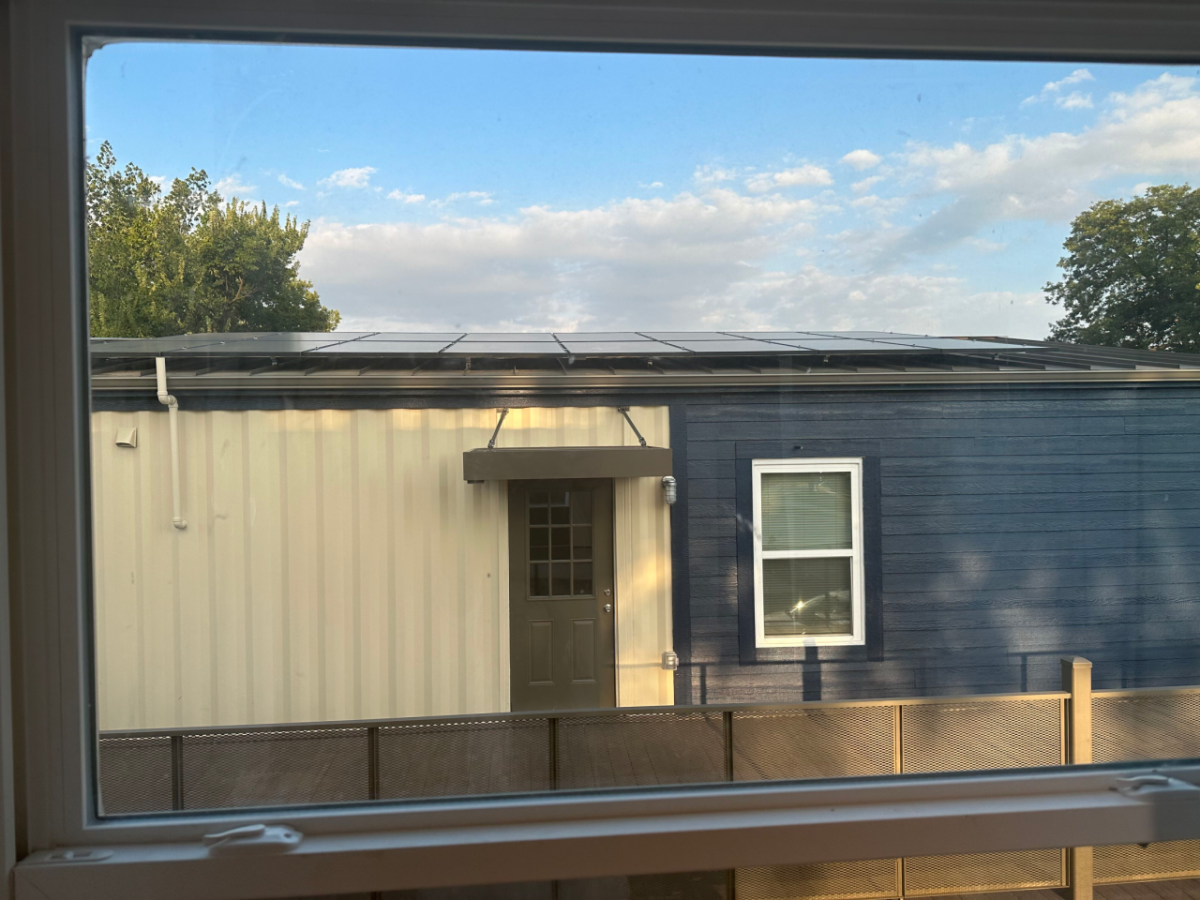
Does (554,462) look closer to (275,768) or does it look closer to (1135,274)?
(275,768)

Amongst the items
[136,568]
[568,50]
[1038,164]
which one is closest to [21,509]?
[136,568]

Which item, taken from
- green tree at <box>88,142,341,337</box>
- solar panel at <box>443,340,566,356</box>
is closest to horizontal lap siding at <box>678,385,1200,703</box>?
solar panel at <box>443,340,566,356</box>

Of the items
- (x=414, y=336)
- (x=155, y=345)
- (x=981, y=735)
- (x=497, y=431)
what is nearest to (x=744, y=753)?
(x=981, y=735)

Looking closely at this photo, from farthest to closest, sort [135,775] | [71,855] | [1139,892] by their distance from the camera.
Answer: [1139,892], [135,775], [71,855]

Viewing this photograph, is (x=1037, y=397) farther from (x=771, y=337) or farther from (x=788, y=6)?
(x=788, y=6)

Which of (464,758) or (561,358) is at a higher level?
(561,358)

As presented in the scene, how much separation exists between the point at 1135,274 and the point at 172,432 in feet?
4.77

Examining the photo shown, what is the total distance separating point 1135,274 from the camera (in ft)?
3.67

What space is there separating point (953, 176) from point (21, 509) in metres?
1.32

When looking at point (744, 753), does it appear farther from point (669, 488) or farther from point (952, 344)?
point (952, 344)

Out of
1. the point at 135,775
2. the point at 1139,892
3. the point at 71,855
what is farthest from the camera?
the point at 1139,892

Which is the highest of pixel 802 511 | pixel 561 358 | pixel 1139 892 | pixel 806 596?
pixel 561 358

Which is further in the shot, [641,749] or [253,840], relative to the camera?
[641,749]

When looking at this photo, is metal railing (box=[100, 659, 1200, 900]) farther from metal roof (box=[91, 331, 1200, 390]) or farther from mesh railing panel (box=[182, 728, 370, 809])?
metal roof (box=[91, 331, 1200, 390])
